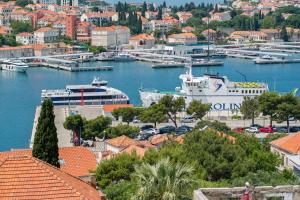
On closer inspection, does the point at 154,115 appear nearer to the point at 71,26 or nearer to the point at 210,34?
→ the point at 71,26

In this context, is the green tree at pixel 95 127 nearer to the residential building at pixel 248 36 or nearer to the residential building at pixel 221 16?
the residential building at pixel 248 36

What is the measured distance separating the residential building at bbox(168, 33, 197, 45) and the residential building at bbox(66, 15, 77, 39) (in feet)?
30.3

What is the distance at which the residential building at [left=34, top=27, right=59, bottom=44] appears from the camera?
71438mm

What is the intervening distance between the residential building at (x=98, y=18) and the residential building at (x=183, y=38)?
34.4 feet

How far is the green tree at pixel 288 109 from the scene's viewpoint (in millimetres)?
26047

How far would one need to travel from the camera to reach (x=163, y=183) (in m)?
6.71

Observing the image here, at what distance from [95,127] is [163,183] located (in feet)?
59.5

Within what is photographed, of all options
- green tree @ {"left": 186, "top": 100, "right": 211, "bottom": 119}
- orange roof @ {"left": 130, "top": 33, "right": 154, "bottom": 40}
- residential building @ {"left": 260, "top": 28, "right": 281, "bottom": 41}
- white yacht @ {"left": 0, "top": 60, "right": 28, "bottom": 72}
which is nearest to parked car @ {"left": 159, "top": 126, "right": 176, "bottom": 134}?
green tree @ {"left": 186, "top": 100, "right": 211, "bottom": 119}

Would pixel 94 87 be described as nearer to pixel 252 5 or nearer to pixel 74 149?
pixel 74 149

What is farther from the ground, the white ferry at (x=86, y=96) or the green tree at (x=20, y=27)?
the green tree at (x=20, y=27)

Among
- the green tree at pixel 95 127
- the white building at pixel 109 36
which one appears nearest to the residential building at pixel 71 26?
the white building at pixel 109 36

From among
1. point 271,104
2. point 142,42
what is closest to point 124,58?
point 142,42

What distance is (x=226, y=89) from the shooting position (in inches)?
1363

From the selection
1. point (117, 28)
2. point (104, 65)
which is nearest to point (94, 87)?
point (104, 65)
